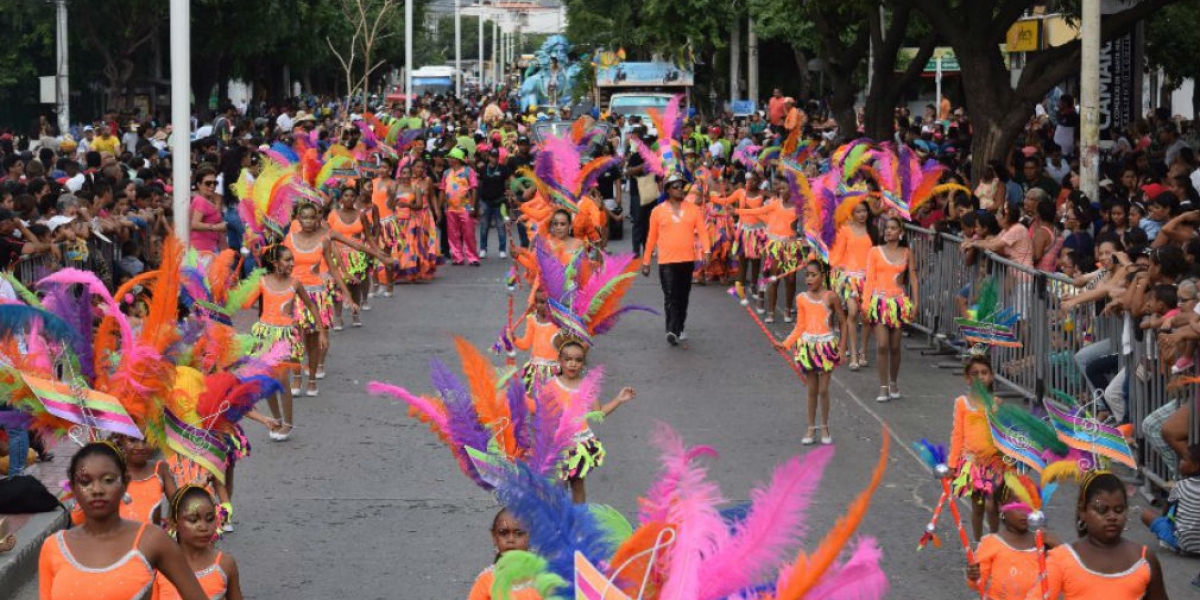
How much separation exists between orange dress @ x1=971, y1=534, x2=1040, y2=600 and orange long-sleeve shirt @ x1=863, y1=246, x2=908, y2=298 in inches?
300

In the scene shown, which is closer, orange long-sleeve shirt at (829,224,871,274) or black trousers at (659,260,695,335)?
orange long-sleeve shirt at (829,224,871,274)

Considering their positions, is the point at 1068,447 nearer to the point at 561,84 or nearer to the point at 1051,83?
the point at 1051,83

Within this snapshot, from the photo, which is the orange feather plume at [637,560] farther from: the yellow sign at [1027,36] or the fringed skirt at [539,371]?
the yellow sign at [1027,36]

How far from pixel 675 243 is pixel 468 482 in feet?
21.2

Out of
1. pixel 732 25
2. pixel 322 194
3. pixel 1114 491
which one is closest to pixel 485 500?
pixel 1114 491

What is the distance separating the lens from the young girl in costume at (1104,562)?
6.20 metres

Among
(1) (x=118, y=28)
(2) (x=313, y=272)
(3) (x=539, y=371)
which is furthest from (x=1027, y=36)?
(1) (x=118, y=28)

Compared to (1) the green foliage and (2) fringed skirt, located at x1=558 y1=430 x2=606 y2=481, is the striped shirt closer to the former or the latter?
(2) fringed skirt, located at x1=558 y1=430 x2=606 y2=481

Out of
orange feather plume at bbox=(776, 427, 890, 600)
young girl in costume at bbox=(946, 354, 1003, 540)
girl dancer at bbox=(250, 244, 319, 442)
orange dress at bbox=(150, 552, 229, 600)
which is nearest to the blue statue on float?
girl dancer at bbox=(250, 244, 319, 442)

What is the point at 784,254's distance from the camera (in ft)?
63.9

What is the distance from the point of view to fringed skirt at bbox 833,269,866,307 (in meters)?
16.1

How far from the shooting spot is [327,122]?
1633 inches

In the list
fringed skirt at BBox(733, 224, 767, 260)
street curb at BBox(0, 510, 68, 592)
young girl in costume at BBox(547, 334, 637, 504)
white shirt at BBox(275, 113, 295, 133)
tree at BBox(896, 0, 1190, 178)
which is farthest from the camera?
white shirt at BBox(275, 113, 295, 133)

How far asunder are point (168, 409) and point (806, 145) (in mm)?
15851
